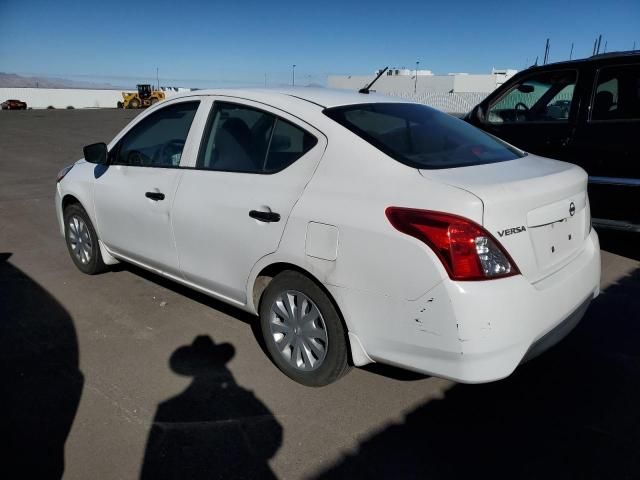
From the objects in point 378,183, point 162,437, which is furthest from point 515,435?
point 162,437

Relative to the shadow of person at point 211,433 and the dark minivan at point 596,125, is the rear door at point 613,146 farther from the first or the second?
the shadow of person at point 211,433

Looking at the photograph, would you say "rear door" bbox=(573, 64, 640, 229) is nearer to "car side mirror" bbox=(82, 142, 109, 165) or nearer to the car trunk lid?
Result: the car trunk lid

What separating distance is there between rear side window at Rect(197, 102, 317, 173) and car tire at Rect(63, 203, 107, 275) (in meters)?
1.73

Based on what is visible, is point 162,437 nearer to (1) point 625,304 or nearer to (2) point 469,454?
(2) point 469,454

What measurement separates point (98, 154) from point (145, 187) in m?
0.75

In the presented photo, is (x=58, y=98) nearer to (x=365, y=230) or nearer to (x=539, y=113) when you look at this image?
(x=539, y=113)

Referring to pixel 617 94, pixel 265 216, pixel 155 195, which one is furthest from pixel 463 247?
pixel 617 94

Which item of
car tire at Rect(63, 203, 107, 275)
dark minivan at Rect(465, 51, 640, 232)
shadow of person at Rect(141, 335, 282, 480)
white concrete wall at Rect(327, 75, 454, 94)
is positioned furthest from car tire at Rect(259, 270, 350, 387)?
white concrete wall at Rect(327, 75, 454, 94)

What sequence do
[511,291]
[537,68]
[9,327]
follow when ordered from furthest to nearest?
[537,68] < [9,327] < [511,291]

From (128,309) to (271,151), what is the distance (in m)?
1.92

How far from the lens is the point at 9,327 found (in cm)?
373

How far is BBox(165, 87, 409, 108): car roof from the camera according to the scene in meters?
3.11

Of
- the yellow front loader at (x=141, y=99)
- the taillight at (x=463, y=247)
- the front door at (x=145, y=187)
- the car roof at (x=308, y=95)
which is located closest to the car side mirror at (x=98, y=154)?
the front door at (x=145, y=187)

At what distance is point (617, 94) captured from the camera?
5.11 m
